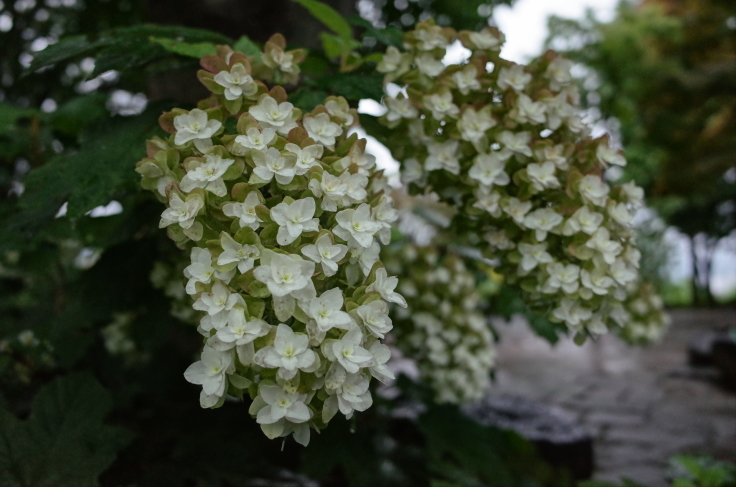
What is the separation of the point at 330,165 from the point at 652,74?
12916 millimetres

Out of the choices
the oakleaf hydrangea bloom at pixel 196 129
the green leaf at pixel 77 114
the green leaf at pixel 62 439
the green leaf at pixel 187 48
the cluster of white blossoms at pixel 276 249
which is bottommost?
the green leaf at pixel 62 439

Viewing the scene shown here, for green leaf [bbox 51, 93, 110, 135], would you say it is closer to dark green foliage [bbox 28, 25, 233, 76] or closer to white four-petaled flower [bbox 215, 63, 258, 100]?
dark green foliage [bbox 28, 25, 233, 76]

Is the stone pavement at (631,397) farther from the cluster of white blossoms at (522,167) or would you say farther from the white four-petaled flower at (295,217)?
the white four-petaled flower at (295,217)

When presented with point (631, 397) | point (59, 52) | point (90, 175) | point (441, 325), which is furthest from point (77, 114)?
point (631, 397)

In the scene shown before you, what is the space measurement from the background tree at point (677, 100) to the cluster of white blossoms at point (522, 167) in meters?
10.4

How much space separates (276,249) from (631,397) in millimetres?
4138

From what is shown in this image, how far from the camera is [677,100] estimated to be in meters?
11.5

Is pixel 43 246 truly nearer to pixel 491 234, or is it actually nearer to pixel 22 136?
pixel 22 136

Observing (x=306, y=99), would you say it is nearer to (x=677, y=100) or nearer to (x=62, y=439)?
(x=62, y=439)

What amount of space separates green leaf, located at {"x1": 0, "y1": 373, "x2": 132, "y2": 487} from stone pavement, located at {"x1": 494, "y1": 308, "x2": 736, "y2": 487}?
1695 millimetres

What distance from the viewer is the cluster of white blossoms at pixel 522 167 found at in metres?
0.89

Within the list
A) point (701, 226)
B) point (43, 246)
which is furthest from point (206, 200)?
point (701, 226)

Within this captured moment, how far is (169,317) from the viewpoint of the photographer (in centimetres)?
129

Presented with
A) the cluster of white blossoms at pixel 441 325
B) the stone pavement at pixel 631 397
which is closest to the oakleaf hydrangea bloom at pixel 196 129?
the cluster of white blossoms at pixel 441 325
